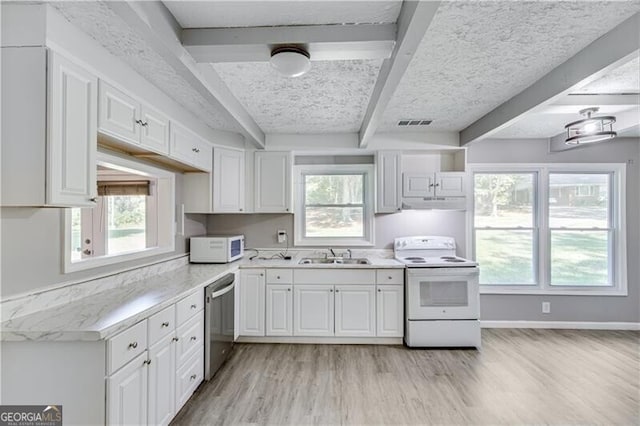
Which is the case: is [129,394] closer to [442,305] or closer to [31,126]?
[31,126]

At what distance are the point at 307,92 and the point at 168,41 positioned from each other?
1.19 metres

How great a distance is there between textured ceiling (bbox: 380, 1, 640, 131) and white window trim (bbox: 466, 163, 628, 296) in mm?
1511

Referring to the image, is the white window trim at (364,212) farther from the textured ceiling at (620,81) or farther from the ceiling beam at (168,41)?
the textured ceiling at (620,81)

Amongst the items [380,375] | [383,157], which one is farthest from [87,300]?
[383,157]

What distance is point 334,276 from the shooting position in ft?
10.9

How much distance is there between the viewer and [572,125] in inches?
114

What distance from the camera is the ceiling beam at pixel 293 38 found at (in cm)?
161

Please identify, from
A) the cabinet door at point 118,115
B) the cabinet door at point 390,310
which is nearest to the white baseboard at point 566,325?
the cabinet door at point 390,310

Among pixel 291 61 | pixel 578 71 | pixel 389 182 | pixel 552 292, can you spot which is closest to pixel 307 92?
pixel 291 61

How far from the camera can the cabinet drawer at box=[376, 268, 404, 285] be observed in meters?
3.30

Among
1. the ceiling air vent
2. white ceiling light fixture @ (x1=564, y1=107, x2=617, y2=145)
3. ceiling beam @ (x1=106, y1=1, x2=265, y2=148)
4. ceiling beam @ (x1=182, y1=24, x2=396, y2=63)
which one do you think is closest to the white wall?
white ceiling light fixture @ (x1=564, y1=107, x2=617, y2=145)

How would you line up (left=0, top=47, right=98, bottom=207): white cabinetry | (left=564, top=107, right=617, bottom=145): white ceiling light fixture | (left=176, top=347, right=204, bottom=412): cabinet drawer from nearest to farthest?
(left=0, top=47, right=98, bottom=207): white cabinetry
(left=176, top=347, right=204, bottom=412): cabinet drawer
(left=564, top=107, right=617, bottom=145): white ceiling light fixture

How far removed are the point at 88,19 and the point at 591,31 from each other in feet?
8.93

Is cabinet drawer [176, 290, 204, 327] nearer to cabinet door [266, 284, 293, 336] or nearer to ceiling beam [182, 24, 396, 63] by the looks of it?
cabinet door [266, 284, 293, 336]
